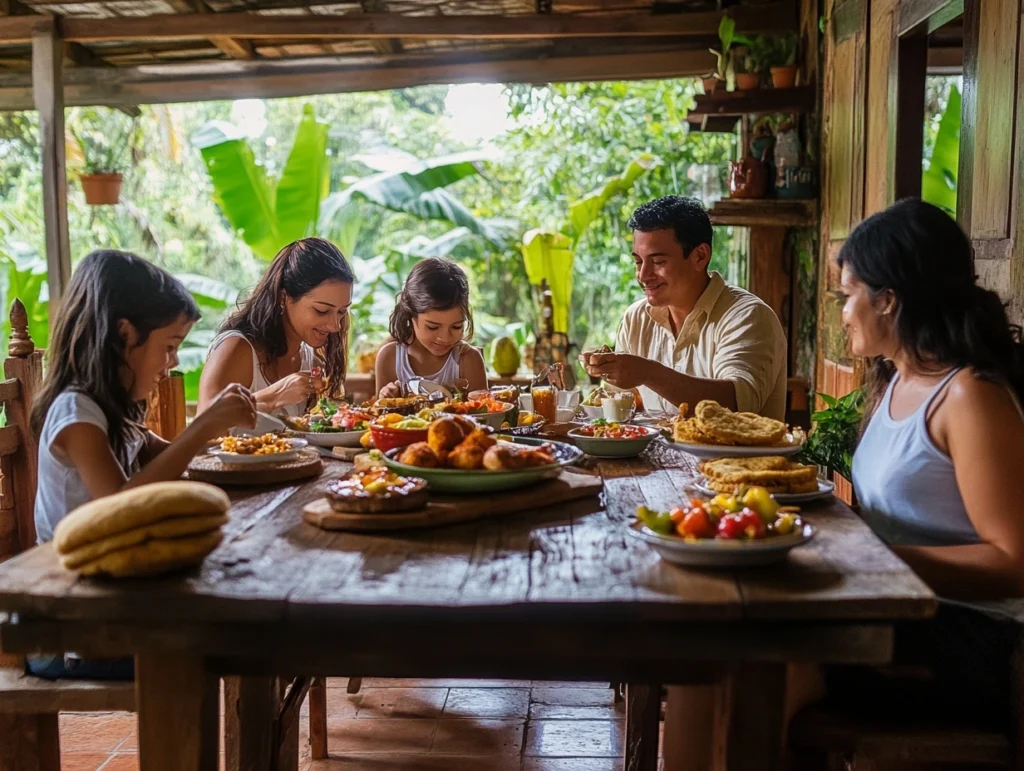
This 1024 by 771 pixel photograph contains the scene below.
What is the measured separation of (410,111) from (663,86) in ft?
16.2

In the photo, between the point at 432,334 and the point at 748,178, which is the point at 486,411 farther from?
the point at 748,178

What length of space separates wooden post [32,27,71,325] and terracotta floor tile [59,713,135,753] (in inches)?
117

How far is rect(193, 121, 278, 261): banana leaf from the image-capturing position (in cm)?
630

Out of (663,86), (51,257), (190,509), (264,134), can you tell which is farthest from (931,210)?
(264,134)

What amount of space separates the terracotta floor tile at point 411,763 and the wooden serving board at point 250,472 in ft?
3.45

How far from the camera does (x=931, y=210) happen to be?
81.7 inches

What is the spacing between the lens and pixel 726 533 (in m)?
1.61

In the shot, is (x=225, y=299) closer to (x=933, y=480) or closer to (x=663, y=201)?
(x=663, y=201)

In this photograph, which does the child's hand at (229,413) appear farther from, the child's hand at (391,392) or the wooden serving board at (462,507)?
the child's hand at (391,392)

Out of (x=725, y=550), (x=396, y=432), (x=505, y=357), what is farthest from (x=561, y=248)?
(x=725, y=550)

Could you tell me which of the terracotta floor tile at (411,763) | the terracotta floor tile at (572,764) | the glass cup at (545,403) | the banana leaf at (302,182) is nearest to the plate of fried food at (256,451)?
the glass cup at (545,403)

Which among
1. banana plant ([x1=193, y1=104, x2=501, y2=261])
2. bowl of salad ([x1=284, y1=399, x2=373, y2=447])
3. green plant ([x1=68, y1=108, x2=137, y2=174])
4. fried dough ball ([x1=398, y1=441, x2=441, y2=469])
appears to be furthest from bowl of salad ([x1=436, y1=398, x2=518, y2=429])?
green plant ([x1=68, y1=108, x2=137, y2=174])

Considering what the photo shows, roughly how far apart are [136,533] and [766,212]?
13.9 feet

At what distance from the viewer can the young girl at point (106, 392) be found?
2.02 meters
